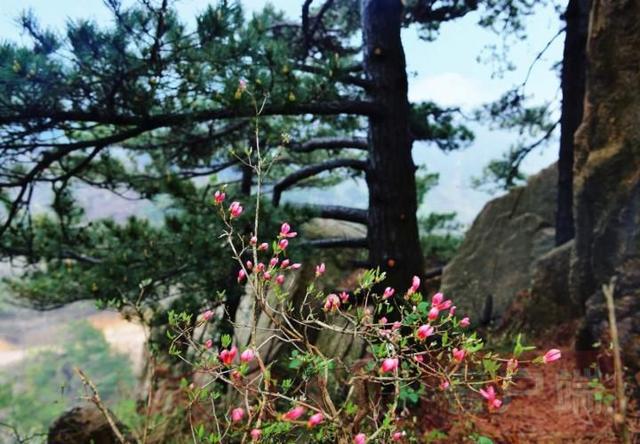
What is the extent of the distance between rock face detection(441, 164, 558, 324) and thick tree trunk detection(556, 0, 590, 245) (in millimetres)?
616

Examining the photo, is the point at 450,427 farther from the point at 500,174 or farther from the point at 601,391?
the point at 500,174

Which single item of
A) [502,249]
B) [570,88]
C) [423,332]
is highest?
[570,88]

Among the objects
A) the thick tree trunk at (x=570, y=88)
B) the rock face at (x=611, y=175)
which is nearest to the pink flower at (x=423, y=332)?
the rock face at (x=611, y=175)

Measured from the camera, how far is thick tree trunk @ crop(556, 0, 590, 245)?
6474 mm

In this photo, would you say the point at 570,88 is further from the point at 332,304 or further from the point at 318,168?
the point at 332,304

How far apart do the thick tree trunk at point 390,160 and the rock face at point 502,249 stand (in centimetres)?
264

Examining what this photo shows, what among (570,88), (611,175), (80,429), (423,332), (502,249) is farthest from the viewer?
(502,249)

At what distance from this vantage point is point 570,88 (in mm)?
6641

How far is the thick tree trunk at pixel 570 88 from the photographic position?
647 cm

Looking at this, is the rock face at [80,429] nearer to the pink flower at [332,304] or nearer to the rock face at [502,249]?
the pink flower at [332,304]

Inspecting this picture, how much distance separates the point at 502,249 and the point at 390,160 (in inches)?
132

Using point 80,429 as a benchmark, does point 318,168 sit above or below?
above

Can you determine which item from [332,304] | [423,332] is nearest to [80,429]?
[332,304]

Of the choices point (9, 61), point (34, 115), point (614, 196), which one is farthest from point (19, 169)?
point (614, 196)
